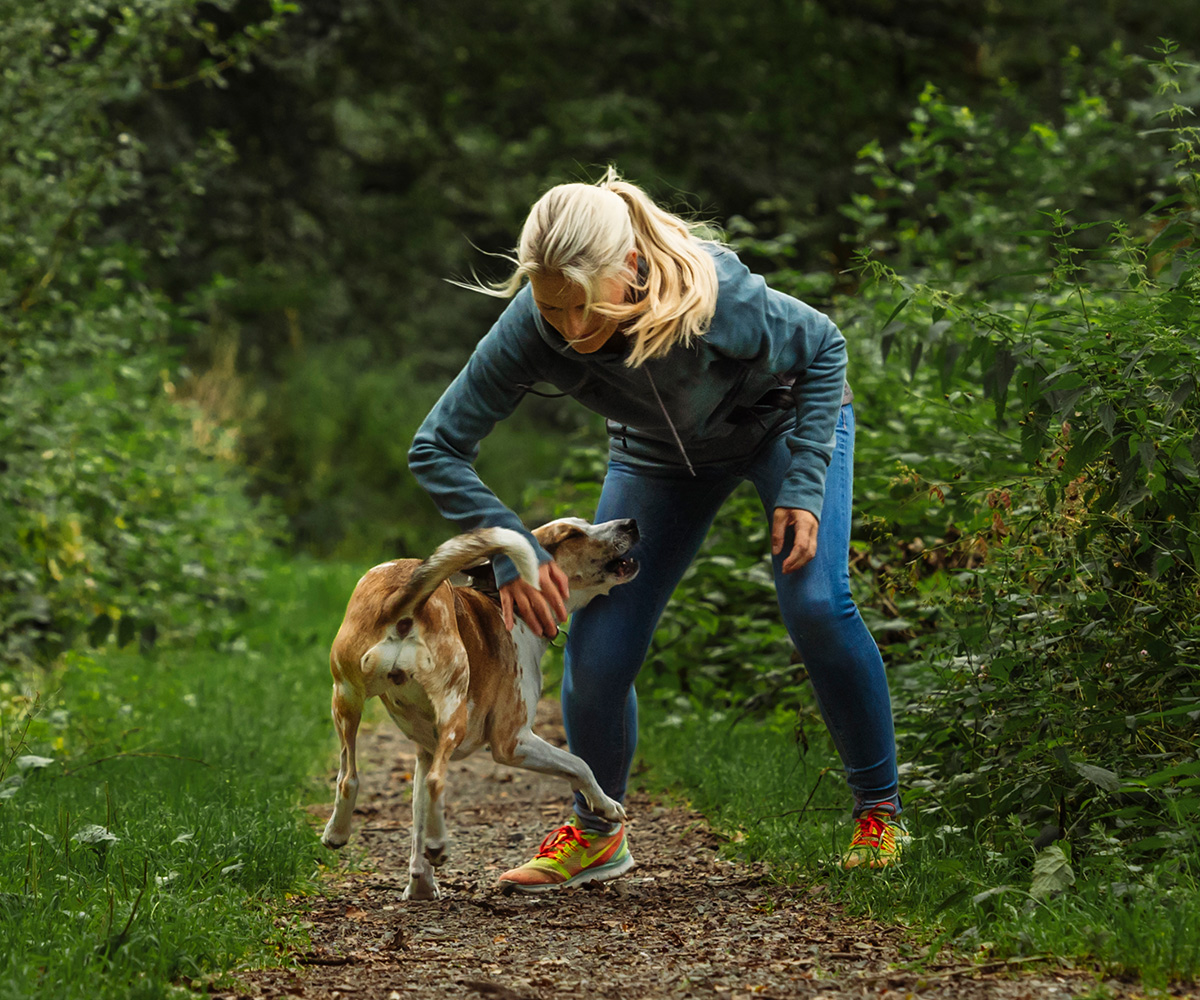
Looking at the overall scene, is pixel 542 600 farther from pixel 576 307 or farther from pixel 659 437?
pixel 576 307

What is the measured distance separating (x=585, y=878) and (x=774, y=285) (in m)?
4.73

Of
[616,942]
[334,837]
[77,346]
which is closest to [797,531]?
[616,942]

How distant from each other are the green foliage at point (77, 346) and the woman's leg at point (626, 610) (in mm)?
2703

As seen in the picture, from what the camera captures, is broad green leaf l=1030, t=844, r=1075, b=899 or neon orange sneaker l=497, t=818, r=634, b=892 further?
neon orange sneaker l=497, t=818, r=634, b=892

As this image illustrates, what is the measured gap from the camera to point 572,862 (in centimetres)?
357

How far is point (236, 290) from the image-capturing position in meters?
14.3

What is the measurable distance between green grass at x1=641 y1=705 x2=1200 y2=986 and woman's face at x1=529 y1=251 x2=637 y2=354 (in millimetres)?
1517

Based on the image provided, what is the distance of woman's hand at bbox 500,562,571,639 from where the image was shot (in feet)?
10.2

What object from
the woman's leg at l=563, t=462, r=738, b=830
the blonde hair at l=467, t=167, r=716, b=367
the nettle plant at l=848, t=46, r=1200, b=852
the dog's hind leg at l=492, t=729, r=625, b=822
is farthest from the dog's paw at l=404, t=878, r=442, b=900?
the blonde hair at l=467, t=167, r=716, b=367

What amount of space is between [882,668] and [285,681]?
13.3ft

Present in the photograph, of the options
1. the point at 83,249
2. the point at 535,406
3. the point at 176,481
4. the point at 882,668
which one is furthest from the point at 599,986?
the point at 535,406

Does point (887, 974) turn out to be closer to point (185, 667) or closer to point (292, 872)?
point (292, 872)

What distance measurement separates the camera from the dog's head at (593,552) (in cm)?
354

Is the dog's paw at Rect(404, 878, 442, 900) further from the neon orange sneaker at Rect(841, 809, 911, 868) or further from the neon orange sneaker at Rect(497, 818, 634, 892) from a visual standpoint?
the neon orange sneaker at Rect(841, 809, 911, 868)
